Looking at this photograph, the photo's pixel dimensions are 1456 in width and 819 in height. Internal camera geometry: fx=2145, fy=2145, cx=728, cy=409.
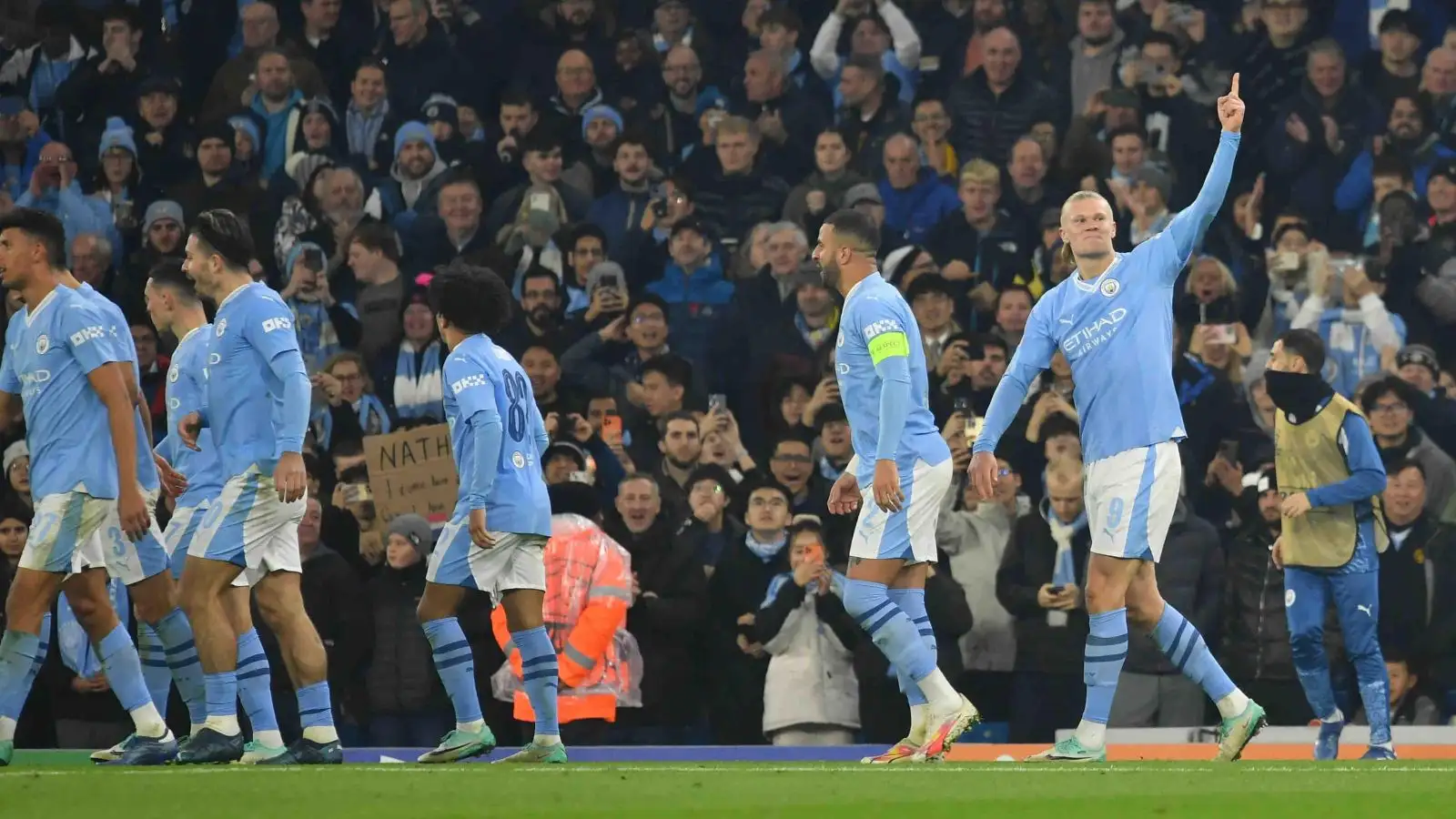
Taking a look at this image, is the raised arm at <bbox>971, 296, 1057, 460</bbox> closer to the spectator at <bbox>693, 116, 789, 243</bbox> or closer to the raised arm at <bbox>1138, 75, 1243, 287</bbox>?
the raised arm at <bbox>1138, 75, 1243, 287</bbox>

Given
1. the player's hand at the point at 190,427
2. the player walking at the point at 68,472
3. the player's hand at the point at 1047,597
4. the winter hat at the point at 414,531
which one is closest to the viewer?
the player walking at the point at 68,472

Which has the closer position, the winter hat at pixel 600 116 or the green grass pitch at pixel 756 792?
the green grass pitch at pixel 756 792

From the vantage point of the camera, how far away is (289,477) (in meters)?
8.75

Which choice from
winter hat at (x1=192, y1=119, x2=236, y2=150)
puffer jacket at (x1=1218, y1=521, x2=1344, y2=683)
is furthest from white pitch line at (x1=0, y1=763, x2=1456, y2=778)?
winter hat at (x1=192, y1=119, x2=236, y2=150)

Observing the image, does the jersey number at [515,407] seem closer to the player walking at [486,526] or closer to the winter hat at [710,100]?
the player walking at [486,526]

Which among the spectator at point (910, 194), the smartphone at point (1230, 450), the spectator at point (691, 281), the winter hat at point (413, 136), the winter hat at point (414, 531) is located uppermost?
the winter hat at point (413, 136)

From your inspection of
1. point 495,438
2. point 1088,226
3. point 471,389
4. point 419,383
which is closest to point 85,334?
point 471,389

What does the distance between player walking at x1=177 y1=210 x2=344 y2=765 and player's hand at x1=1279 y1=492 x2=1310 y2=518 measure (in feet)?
17.3

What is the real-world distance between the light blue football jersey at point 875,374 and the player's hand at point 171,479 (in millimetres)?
3212

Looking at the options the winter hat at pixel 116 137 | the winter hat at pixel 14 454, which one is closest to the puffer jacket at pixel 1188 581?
the winter hat at pixel 14 454

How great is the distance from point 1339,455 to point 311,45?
8.90 m

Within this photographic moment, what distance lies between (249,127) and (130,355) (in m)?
6.88

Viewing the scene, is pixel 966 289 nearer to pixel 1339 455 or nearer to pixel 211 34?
pixel 1339 455

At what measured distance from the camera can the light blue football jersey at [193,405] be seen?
30.8 feet
